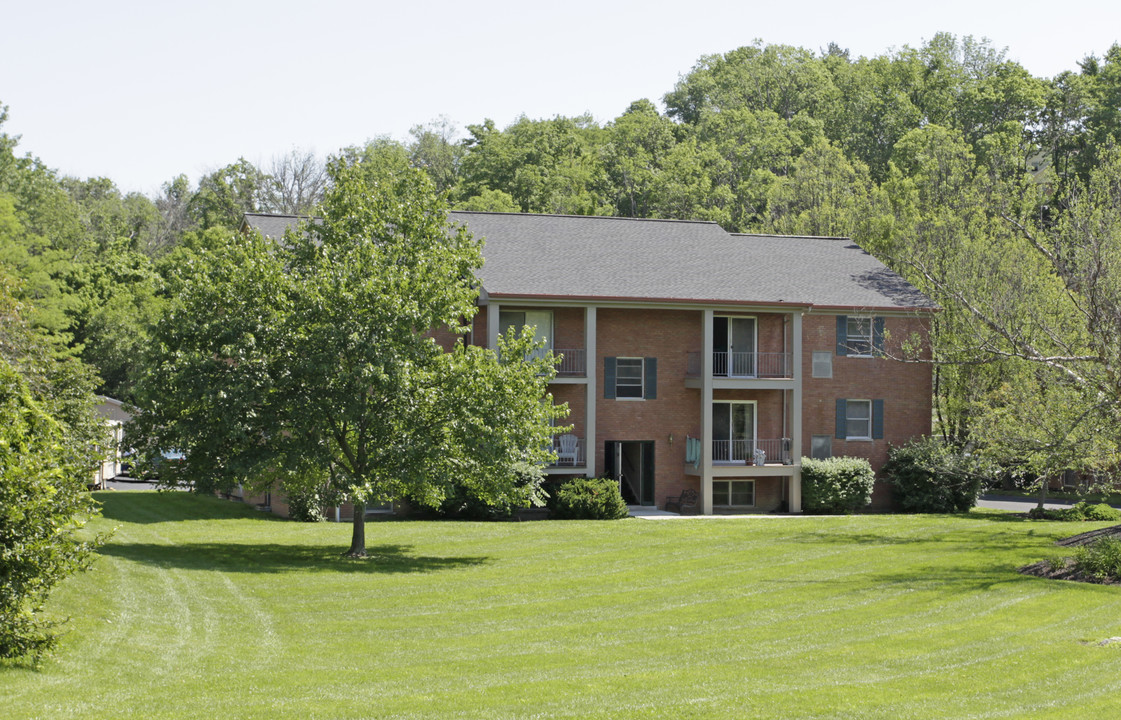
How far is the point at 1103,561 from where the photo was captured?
20.7 meters

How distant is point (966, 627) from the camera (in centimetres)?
1661

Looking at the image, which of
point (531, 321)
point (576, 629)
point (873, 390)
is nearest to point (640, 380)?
point (531, 321)

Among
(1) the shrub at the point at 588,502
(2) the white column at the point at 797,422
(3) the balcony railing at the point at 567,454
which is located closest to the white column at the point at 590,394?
(3) the balcony railing at the point at 567,454

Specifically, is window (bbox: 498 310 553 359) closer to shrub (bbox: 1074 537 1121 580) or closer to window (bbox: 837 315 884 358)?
window (bbox: 837 315 884 358)

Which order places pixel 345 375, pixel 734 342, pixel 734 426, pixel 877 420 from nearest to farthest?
pixel 345 375 → pixel 734 342 → pixel 734 426 → pixel 877 420

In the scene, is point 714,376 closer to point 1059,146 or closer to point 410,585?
point 410,585

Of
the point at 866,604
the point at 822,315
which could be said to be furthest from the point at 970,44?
the point at 866,604

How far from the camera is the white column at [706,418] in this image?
3553 centimetres

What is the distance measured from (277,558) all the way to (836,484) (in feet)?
63.1

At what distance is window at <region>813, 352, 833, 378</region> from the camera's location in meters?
37.9

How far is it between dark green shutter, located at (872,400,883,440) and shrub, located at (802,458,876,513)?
6.99 ft

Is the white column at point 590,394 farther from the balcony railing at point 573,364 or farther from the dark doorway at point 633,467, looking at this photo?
the dark doorway at point 633,467

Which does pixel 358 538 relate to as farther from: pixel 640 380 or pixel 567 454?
pixel 640 380

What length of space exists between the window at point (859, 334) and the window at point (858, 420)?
6.11ft
